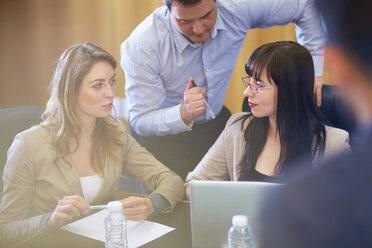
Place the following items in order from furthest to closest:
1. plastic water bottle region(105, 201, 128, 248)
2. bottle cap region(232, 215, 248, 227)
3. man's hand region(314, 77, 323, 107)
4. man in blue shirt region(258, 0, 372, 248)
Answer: man's hand region(314, 77, 323, 107)
plastic water bottle region(105, 201, 128, 248)
bottle cap region(232, 215, 248, 227)
man in blue shirt region(258, 0, 372, 248)

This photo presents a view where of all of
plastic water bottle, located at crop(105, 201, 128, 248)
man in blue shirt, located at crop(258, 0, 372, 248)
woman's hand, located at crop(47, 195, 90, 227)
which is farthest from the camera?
Result: woman's hand, located at crop(47, 195, 90, 227)

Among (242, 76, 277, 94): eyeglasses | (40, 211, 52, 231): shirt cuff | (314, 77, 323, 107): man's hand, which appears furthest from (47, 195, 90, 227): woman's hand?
(314, 77, 323, 107): man's hand

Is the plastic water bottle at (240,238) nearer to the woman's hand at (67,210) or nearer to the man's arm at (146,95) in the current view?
the woman's hand at (67,210)

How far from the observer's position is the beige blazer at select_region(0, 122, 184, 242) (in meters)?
1.62

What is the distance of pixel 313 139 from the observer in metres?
1.64

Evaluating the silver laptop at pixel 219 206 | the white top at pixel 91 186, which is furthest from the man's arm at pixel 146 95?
the silver laptop at pixel 219 206

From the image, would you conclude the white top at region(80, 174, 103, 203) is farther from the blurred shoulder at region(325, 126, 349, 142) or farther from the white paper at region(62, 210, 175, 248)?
the blurred shoulder at region(325, 126, 349, 142)

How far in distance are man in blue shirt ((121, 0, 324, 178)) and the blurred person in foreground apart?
0.10 metres

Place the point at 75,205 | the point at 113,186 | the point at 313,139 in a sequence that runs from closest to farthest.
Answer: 1. the point at 75,205
2. the point at 313,139
3. the point at 113,186

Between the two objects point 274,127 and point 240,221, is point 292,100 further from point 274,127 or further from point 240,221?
point 240,221

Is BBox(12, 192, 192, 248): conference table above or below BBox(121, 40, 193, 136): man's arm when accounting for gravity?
below

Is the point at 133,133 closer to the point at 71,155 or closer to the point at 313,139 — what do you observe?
the point at 71,155

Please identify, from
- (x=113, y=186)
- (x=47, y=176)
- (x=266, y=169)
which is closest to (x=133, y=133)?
(x=113, y=186)

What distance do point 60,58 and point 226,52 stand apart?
1.92 feet
